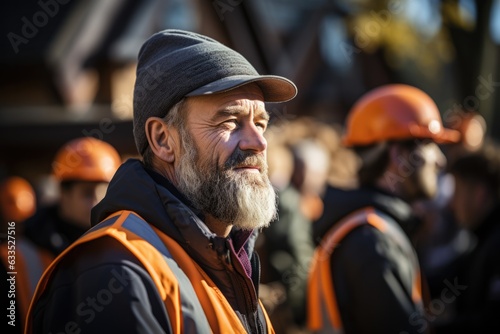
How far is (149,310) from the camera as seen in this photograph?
2316 millimetres

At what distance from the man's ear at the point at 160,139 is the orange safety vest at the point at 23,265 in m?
2.51

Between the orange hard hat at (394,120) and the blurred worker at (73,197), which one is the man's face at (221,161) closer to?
the orange hard hat at (394,120)

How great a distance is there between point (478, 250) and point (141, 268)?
333cm

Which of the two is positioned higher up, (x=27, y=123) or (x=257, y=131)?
(x=257, y=131)

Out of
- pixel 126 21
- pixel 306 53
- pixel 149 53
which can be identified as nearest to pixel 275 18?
pixel 306 53

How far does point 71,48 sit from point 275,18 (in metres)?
7.87

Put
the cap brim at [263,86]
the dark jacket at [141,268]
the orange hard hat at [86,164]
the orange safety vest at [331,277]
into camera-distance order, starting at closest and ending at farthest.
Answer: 1. the dark jacket at [141,268]
2. the cap brim at [263,86]
3. the orange safety vest at [331,277]
4. the orange hard hat at [86,164]

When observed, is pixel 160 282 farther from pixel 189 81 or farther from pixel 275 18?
pixel 275 18

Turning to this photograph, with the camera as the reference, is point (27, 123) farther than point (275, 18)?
No

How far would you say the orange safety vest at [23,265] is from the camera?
513 centimetres

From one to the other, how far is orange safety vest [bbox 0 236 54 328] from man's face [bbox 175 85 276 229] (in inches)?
102

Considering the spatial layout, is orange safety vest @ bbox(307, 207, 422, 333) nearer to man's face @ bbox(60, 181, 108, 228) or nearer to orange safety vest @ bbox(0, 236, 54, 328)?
orange safety vest @ bbox(0, 236, 54, 328)

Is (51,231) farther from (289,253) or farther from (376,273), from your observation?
(376,273)

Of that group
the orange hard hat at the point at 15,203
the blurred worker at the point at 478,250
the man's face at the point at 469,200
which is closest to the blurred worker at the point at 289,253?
the blurred worker at the point at 478,250
